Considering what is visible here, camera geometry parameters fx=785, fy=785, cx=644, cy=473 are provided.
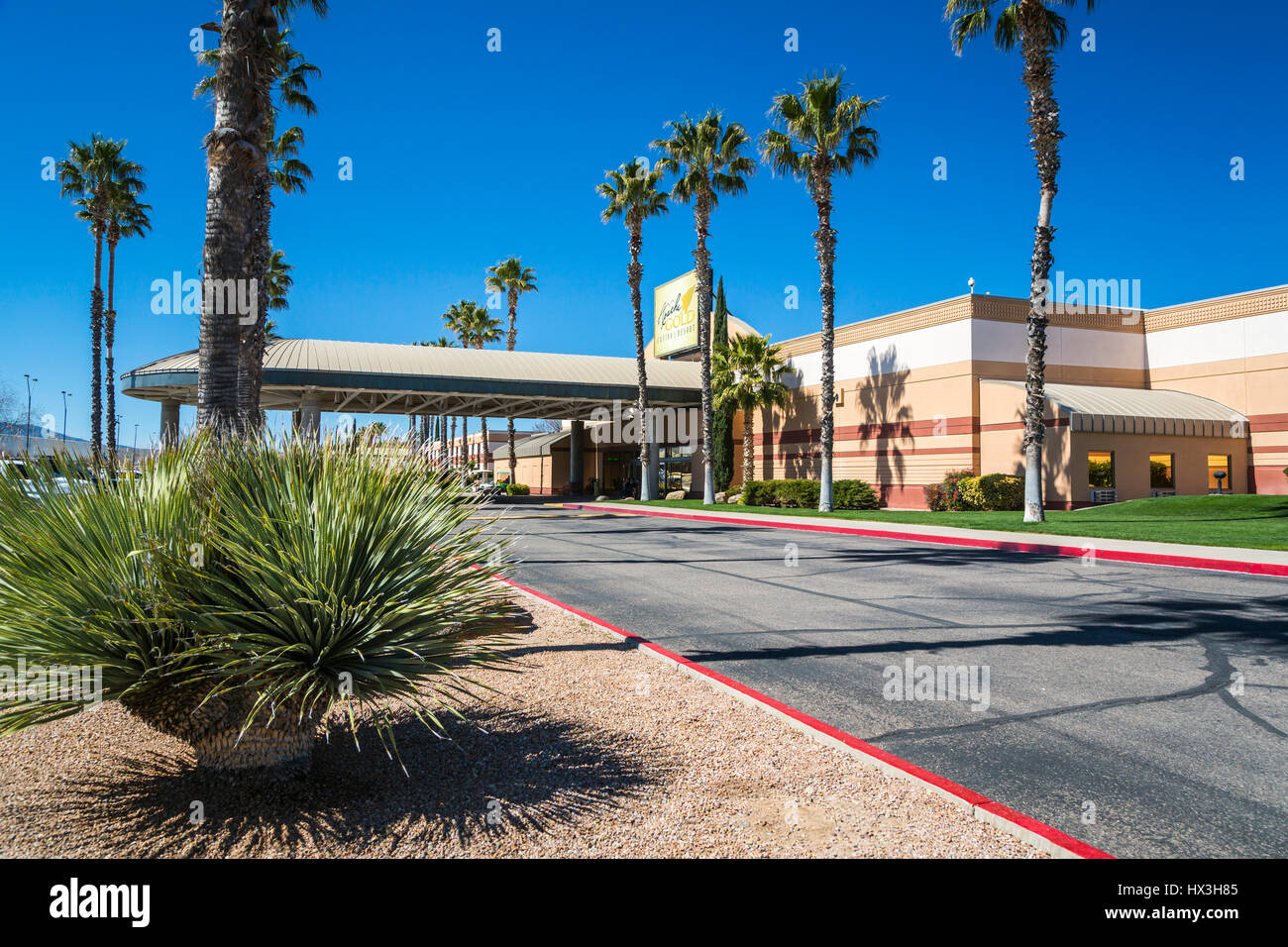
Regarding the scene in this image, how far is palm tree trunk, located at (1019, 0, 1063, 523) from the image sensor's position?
20.2 m

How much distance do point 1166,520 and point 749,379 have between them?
752 inches

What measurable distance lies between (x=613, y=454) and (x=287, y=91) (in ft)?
110

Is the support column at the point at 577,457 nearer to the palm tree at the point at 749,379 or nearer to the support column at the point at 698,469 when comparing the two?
the support column at the point at 698,469

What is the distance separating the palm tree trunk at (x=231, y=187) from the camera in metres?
6.49

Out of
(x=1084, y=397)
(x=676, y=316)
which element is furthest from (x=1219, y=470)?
(x=676, y=316)

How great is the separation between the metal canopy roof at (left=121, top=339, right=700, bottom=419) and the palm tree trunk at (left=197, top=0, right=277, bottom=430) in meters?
22.0

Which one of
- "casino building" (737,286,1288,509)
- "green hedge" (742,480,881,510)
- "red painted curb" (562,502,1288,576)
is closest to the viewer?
"red painted curb" (562,502,1288,576)

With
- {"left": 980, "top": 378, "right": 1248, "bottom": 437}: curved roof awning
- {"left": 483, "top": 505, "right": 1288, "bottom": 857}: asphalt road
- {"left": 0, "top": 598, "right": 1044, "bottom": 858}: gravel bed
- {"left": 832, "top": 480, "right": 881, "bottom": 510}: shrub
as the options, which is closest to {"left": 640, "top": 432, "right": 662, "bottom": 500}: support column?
{"left": 832, "top": 480, "right": 881, "bottom": 510}: shrub

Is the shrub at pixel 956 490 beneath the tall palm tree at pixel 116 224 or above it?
beneath

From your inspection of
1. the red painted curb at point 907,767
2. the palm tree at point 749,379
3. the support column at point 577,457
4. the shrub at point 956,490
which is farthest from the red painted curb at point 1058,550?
the support column at point 577,457

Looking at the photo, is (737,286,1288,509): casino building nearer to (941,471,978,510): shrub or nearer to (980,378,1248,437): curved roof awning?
(980,378,1248,437): curved roof awning

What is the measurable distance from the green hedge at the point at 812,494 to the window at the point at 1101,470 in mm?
7661
